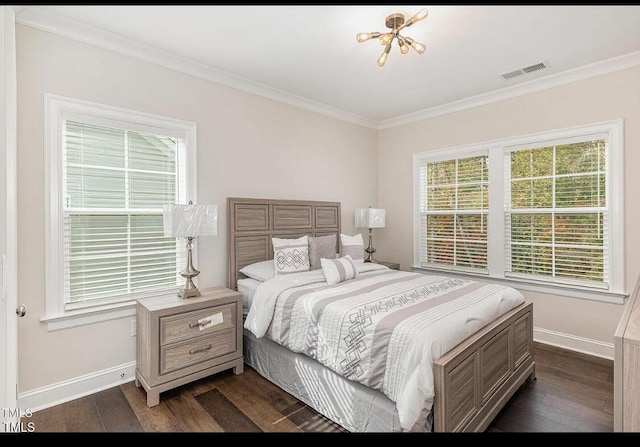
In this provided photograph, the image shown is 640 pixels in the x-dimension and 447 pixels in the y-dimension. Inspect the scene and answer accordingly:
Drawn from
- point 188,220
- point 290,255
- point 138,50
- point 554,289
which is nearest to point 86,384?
point 188,220

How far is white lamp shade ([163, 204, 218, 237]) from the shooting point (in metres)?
2.59

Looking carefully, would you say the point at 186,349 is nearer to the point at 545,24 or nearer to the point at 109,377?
the point at 109,377

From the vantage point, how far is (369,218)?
4434mm

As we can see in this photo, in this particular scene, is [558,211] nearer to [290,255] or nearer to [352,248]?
[352,248]

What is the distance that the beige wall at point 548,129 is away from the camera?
Answer: 3.04 m

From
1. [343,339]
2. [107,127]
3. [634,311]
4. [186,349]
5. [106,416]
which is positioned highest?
[107,127]

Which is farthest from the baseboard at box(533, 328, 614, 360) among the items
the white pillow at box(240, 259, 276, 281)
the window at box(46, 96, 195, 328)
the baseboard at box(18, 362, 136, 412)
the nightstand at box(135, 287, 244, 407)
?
the baseboard at box(18, 362, 136, 412)

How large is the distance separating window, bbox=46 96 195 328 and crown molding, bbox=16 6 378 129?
474 millimetres

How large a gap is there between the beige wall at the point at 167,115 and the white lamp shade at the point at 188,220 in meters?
0.50

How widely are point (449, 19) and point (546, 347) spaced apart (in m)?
3.14

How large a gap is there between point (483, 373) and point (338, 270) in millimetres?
1350

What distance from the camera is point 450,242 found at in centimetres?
431

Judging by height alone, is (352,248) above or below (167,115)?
below

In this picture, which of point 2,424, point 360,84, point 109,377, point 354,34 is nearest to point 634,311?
point 354,34
